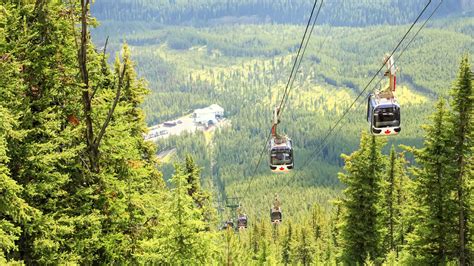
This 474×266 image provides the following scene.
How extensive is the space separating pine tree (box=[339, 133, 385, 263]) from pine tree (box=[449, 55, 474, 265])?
6.68 m

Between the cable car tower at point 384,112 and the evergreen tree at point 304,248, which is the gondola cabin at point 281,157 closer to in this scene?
the cable car tower at point 384,112

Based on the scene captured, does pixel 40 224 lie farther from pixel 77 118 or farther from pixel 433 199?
pixel 433 199

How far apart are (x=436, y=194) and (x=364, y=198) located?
6.76m

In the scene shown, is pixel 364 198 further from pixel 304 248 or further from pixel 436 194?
pixel 304 248

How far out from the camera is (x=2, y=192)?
1178 centimetres

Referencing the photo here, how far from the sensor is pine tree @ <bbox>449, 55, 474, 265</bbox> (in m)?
23.5

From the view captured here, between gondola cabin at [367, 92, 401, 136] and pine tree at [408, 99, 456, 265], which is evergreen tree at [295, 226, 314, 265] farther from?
gondola cabin at [367, 92, 401, 136]

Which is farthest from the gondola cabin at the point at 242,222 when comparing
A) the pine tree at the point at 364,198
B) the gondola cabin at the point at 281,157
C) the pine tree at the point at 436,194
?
the gondola cabin at the point at 281,157

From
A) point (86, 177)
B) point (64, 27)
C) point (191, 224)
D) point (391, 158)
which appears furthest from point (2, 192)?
point (391, 158)

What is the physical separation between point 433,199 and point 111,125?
1836 cm

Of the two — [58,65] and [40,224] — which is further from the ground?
[58,65]

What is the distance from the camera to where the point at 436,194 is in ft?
81.8

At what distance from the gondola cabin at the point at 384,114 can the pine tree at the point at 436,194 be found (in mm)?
9019

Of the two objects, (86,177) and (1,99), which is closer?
(1,99)
